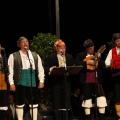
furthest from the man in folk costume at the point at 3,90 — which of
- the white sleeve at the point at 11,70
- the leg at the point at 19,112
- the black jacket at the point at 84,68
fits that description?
the black jacket at the point at 84,68

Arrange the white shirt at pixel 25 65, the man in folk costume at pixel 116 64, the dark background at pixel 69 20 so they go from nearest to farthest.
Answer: the white shirt at pixel 25 65 < the man in folk costume at pixel 116 64 < the dark background at pixel 69 20

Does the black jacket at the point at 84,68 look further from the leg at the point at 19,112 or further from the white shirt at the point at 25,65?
the leg at the point at 19,112

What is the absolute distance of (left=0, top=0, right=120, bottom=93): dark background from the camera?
51.5ft

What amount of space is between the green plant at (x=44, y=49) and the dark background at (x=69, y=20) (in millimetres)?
4151

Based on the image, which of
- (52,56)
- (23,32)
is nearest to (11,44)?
(23,32)

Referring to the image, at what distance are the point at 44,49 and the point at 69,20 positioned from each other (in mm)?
4898

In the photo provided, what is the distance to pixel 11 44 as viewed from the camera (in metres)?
15.5

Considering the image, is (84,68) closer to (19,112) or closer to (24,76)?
(24,76)

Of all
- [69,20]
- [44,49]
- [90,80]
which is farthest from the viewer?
[69,20]

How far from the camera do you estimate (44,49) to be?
1142 cm

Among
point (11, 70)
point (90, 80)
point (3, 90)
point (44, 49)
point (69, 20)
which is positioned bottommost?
point (3, 90)

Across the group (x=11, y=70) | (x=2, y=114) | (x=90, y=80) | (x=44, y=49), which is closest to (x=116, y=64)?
(x=90, y=80)

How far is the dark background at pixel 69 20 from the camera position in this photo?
15.7 metres

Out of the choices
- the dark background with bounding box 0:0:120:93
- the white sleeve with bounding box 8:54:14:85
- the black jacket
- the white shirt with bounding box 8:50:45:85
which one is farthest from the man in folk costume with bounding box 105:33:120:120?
the dark background with bounding box 0:0:120:93
